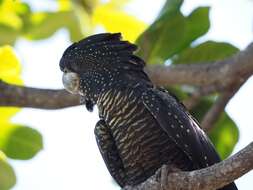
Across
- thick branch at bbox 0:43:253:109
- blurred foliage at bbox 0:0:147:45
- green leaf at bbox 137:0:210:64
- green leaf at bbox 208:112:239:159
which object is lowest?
green leaf at bbox 208:112:239:159

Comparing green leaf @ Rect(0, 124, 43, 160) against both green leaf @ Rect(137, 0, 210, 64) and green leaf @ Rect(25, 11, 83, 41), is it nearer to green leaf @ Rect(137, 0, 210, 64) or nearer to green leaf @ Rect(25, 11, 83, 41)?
green leaf @ Rect(25, 11, 83, 41)

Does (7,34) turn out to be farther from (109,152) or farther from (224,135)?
(224,135)

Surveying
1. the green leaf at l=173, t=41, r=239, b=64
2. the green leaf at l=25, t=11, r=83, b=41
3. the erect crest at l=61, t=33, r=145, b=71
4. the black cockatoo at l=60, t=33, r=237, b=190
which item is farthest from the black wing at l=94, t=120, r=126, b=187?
the green leaf at l=25, t=11, r=83, b=41

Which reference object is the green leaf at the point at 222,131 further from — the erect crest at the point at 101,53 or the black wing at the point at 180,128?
the black wing at the point at 180,128

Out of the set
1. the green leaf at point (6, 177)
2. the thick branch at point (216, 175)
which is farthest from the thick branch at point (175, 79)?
the thick branch at point (216, 175)

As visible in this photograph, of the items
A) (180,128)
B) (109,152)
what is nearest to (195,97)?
(109,152)

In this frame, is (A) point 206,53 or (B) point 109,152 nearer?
(B) point 109,152

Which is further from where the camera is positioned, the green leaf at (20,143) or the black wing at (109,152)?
the green leaf at (20,143)

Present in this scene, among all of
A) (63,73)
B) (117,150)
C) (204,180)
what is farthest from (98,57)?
(204,180)
